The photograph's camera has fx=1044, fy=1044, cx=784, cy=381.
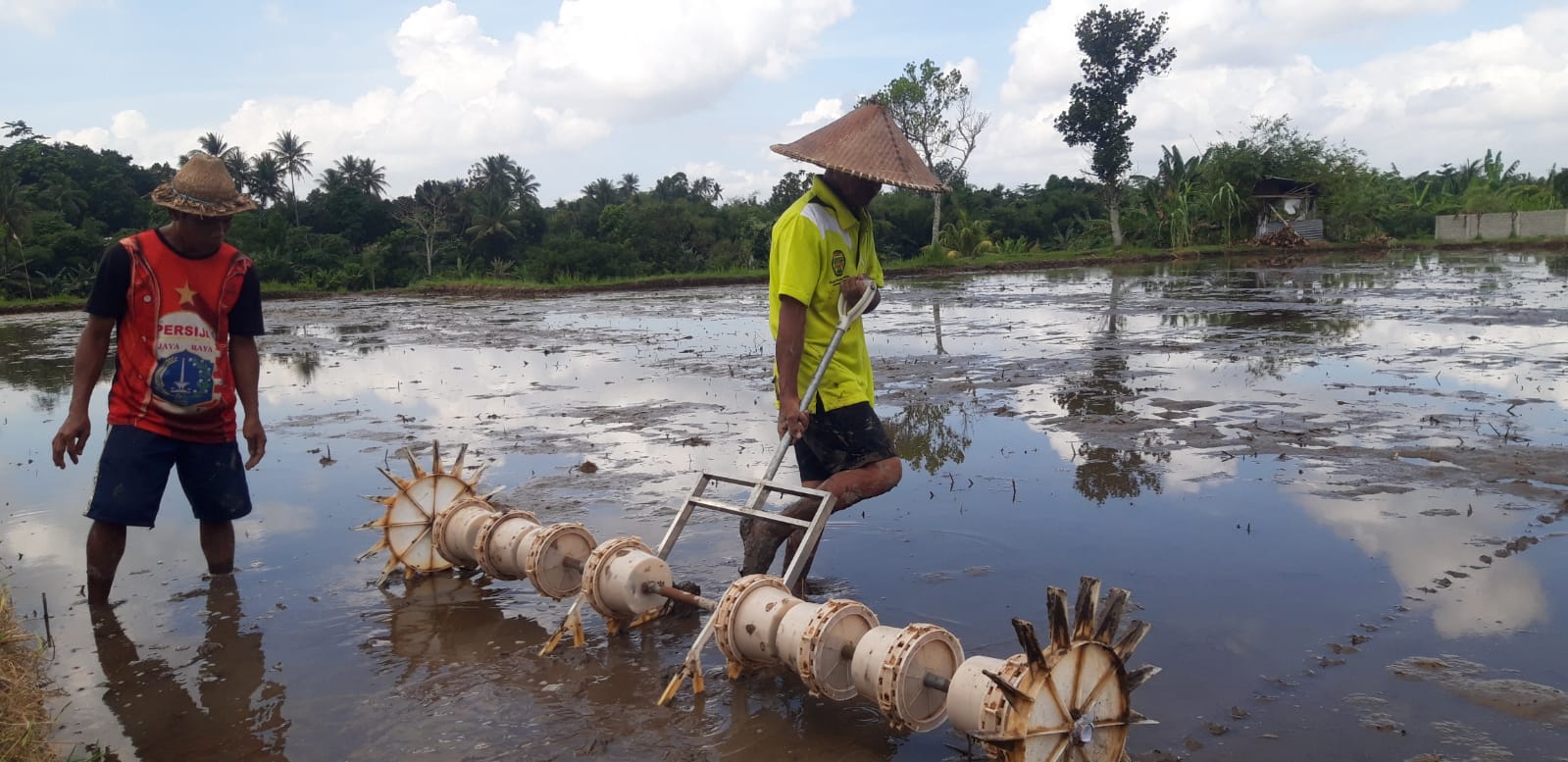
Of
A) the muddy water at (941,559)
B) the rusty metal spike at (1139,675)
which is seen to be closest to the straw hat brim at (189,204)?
the muddy water at (941,559)

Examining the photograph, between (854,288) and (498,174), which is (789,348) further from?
(498,174)

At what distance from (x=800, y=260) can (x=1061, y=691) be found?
1841 mm

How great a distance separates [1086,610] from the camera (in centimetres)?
253

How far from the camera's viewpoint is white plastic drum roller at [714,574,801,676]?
3.15m

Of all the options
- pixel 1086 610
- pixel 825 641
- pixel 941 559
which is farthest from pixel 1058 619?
pixel 941 559

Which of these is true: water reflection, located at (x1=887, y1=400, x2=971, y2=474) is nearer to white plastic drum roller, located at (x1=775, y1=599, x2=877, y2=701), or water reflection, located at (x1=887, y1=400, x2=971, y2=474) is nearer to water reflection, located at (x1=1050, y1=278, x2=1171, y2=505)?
water reflection, located at (x1=1050, y1=278, x2=1171, y2=505)

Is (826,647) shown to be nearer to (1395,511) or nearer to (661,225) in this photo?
(1395,511)

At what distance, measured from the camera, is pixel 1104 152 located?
4372 centimetres

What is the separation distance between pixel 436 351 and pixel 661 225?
96.9 ft

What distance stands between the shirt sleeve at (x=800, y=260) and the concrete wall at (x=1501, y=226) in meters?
43.3

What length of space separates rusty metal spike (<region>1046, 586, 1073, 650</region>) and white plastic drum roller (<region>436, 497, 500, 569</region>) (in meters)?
2.63

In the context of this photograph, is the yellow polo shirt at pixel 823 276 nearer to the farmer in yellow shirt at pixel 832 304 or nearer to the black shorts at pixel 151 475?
the farmer in yellow shirt at pixel 832 304

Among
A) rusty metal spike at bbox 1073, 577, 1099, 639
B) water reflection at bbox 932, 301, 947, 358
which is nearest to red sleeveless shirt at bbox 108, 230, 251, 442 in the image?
rusty metal spike at bbox 1073, 577, 1099, 639

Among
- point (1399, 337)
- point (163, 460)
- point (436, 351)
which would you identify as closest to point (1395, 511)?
point (163, 460)
